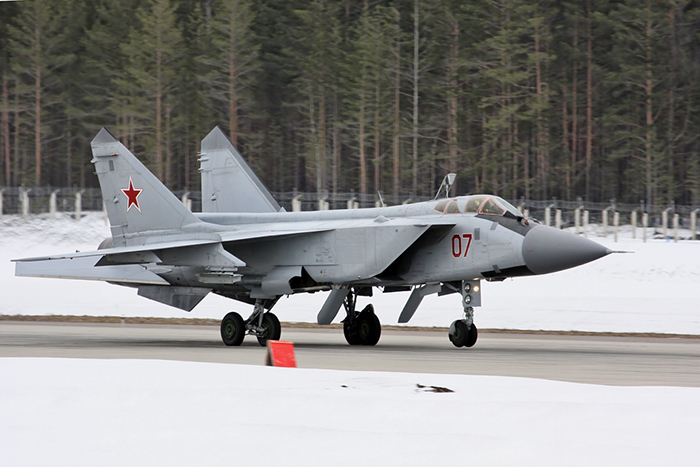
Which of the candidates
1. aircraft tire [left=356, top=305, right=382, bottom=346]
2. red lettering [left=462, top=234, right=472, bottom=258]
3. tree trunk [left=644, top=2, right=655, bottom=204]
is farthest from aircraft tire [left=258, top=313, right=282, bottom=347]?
tree trunk [left=644, top=2, right=655, bottom=204]

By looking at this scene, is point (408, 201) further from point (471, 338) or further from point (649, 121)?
point (471, 338)

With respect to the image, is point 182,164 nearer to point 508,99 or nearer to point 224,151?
point 508,99

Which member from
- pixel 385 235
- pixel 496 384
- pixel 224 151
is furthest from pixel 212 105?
pixel 496 384

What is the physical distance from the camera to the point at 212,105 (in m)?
40.8

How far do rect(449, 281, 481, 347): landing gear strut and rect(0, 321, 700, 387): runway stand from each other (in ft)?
0.59

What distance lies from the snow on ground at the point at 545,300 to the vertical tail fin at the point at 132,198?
6.62 meters

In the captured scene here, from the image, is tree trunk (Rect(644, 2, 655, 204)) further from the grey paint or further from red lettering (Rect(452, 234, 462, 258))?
red lettering (Rect(452, 234, 462, 258))

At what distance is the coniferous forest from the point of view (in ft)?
117

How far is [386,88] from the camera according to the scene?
38125mm

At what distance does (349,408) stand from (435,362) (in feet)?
14.8

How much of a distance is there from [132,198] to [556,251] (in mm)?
8107

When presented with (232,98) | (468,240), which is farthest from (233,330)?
(232,98)

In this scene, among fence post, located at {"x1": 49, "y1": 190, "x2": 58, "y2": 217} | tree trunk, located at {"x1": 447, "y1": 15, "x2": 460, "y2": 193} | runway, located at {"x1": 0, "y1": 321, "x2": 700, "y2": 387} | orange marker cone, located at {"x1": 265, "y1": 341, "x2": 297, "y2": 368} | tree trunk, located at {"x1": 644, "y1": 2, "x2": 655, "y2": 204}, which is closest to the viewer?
orange marker cone, located at {"x1": 265, "y1": 341, "x2": 297, "y2": 368}

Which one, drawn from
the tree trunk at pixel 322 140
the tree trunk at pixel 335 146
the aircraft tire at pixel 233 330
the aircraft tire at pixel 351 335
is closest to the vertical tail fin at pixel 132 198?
the aircraft tire at pixel 233 330
